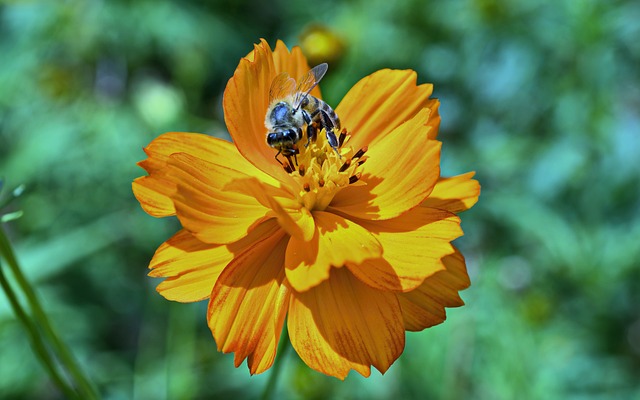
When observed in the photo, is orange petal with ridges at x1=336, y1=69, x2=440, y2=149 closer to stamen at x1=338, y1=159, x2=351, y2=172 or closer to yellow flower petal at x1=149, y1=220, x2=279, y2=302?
stamen at x1=338, y1=159, x2=351, y2=172

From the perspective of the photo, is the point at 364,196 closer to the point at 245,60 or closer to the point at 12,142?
the point at 245,60

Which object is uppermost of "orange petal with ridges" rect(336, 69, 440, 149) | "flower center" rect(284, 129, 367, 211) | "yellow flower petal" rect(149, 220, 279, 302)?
"orange petal with ridges" rect(336, 69, 440, 149)

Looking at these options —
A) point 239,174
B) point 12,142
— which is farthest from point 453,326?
point 12,142

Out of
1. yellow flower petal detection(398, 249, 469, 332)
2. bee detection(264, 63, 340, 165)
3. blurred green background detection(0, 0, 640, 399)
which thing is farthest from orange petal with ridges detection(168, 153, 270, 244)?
blurred green background detection(0, 0, 640, 399)

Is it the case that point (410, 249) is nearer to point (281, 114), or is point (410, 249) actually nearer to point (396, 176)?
point (396, 176)

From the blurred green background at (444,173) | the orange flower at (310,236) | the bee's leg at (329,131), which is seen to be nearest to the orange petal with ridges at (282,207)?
the orange flower at (310,236)

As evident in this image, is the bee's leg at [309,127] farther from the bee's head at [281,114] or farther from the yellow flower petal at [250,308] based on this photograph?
the yellow flower petal at [250,308]

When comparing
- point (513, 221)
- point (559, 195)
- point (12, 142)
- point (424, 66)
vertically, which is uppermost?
point (424, 66)
